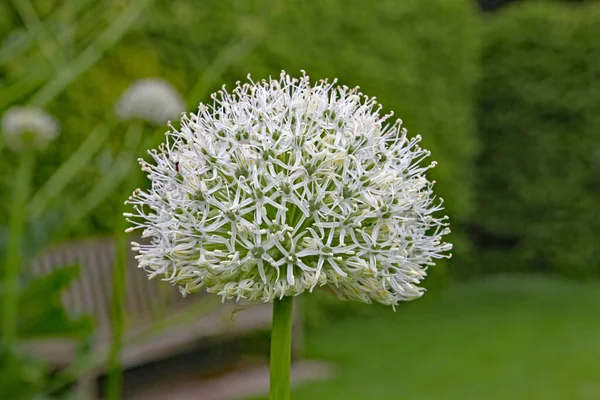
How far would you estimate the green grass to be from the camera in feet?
17.1

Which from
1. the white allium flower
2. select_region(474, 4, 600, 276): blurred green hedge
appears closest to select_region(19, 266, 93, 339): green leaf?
the white allium flower

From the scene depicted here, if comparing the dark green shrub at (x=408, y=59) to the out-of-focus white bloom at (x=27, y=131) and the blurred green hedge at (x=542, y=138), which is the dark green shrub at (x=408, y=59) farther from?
the out-of-focus white bloom at (x=27, y=131)

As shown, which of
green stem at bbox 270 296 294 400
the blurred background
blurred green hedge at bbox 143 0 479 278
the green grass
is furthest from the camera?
blurred green hedge at bbox 143 0 479 278

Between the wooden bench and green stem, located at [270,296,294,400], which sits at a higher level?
the wooden bench

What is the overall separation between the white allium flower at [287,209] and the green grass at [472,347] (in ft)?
13.3

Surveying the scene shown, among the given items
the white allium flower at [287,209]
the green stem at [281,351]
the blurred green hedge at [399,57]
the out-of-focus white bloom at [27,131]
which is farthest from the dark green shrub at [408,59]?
the green stem at [281,351]

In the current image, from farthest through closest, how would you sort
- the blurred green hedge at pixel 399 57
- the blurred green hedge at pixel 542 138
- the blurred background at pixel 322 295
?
the blurred green hedge at pixel 542 138 → the blurred green hedge at pixel 399 57 → the blurred background at pixel 322 295

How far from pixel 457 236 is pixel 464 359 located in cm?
282

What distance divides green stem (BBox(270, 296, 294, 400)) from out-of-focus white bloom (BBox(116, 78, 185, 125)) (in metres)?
1.68

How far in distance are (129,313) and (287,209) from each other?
409 centimetres

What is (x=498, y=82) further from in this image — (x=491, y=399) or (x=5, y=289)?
(x=5, y=289)

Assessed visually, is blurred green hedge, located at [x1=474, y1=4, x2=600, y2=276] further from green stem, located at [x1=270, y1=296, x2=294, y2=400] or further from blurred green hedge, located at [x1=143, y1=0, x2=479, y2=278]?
green stem, located at [x1=270, y1=296, x2=294, y2=400]

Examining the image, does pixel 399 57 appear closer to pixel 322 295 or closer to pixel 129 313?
pixel 322 295

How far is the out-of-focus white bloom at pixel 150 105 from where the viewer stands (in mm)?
2572
